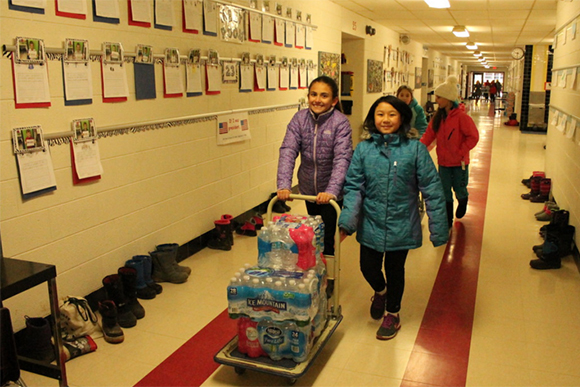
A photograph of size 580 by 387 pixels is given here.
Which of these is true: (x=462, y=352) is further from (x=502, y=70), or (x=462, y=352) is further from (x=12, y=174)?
(x=502, y=70)

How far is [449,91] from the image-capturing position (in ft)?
15.6

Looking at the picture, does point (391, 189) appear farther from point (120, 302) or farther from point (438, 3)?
point (438, 3)

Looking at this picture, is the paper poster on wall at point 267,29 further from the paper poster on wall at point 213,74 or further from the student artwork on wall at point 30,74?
the student artwork on wall at point 30,74

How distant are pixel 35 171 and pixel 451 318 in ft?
8.79

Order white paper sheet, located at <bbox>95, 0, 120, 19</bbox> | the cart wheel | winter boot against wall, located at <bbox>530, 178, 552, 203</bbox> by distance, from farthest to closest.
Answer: winter boot against wall, located at <bbox>530, 178, 552, 203</bbox>, white paper sheet, located at <bbox>95, 0, 120, 19</bbox>, the cart wheel

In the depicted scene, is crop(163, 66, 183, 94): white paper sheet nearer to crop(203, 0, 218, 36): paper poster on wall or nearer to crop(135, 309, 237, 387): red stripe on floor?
crop(203, 0, 218, 36): paper poster on wall

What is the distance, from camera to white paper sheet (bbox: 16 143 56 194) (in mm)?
2928

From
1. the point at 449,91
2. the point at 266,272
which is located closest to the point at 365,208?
the point at 266,272

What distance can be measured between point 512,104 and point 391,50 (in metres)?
9.17

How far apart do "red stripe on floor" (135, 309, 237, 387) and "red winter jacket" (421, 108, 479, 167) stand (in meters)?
2.61

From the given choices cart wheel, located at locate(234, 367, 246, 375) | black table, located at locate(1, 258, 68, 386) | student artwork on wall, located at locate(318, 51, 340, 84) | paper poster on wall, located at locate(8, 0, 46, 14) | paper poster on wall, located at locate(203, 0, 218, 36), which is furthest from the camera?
student artwork on wall, located at locate(318, 51, 340, 84)

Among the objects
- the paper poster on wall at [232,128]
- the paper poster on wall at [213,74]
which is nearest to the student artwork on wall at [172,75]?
the paper poster on wall at [213,74]

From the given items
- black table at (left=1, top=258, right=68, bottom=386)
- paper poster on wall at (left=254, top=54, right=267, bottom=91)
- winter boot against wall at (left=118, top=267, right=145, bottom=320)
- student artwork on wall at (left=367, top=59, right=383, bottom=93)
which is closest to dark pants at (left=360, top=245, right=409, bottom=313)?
winter boot against wall at (left=118, top=267, right=145, bottom=320)

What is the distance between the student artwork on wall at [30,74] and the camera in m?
2.87
